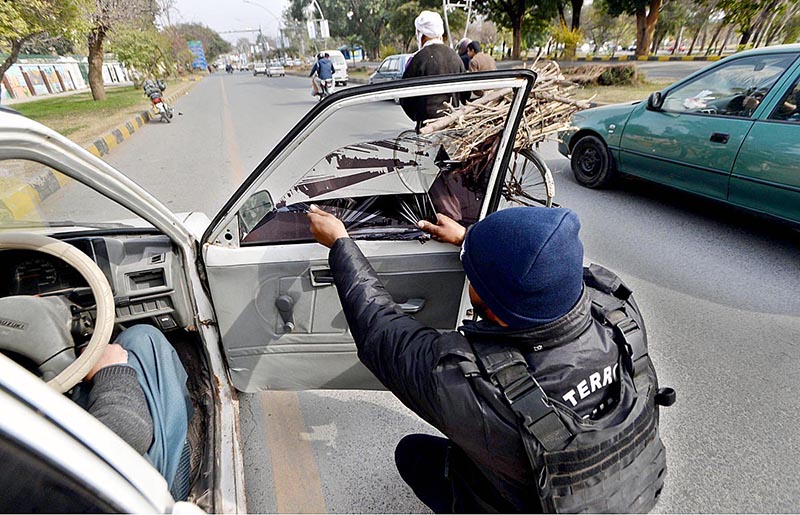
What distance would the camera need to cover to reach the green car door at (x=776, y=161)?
10.5 ft

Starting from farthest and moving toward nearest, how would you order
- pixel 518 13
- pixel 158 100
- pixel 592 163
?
1. pixel 518 13
2. pixel 158 100
3. pixel 592 163

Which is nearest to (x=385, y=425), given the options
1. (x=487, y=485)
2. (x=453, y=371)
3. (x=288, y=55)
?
(x=487, y=485)

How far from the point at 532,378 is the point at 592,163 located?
5.01 meters

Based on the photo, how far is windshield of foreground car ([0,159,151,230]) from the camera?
1474mm

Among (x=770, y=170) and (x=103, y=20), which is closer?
(x=770, y=170)

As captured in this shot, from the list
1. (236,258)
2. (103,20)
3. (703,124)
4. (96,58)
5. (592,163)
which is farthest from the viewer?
(96,58)

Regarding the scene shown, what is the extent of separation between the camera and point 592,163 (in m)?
5.26

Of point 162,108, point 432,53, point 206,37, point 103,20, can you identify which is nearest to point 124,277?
point 432,53

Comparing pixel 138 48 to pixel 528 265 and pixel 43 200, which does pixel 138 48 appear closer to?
pixel 43 200

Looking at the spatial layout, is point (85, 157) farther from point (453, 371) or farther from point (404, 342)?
point (453, 371)

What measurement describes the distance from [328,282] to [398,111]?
1.44 metres

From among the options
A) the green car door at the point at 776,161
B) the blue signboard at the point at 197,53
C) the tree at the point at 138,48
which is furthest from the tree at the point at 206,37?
the green car door at the point at 776,161

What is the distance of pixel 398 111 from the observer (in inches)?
106

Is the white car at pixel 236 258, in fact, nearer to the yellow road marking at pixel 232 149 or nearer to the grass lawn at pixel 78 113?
the yellow road marking at pixel 232 149
